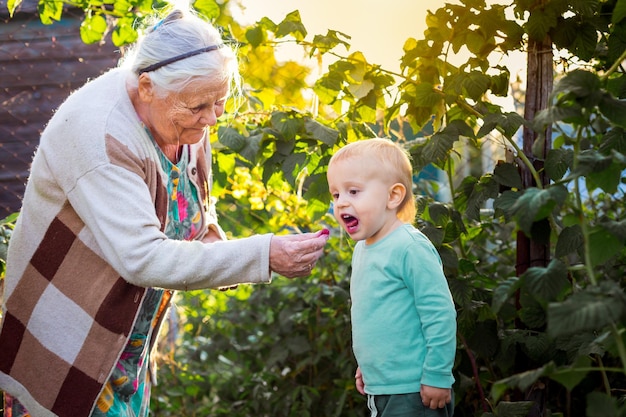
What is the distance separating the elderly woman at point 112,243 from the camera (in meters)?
1.95

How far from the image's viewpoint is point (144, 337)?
2287 mm

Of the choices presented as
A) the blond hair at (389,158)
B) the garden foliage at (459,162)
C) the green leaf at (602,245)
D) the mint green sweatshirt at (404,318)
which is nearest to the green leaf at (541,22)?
the garden foliage at (459,162)

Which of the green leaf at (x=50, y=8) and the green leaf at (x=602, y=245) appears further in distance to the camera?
the green leaf at (x=50, y=8)

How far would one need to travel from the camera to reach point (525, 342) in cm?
242

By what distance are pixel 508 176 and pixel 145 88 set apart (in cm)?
102

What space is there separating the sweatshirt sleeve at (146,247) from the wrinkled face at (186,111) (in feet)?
0.72

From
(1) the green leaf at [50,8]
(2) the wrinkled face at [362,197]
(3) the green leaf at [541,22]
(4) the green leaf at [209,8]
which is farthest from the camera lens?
(1) the green leaf at [50,8]

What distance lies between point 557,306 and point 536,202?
0.22m

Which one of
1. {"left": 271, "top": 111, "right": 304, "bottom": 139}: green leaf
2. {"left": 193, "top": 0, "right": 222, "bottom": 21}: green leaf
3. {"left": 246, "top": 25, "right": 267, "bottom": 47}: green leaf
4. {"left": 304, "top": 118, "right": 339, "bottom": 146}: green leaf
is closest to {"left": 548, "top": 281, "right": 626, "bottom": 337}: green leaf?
{"left": 304, "top": 118, "right": 339, "bottom": 146}: green leaf

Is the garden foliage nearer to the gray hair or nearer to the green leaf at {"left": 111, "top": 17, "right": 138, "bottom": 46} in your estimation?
the green leaf at {"left": 111, "top": 17, "right": 138, "bottom": 46}

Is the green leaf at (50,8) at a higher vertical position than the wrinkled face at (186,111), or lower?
lower

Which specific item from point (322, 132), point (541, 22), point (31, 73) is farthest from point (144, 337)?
point (31, 73)

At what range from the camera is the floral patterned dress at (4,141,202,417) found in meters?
2.20

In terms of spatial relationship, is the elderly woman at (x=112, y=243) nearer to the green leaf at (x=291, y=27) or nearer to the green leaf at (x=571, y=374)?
the green leaf at (x=291, y=27)
